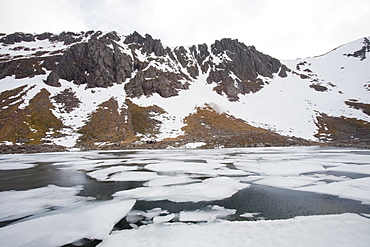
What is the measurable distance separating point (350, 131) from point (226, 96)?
42748 millimetres

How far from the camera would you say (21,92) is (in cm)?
6069

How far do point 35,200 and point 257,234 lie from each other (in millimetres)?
8269

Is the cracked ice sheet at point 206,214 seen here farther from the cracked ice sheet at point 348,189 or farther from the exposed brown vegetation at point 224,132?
the exposed brown vegetation at point 224,132

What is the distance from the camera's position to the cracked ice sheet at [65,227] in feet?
15.0

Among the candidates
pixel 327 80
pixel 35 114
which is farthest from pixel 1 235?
pixel 327 80

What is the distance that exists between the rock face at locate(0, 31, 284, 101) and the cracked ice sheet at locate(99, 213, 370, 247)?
69.4 m

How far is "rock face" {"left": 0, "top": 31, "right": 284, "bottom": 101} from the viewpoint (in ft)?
247

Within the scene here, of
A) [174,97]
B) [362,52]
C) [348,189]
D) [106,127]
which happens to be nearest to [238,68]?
[174,97]

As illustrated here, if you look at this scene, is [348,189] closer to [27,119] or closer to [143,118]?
[143,118]

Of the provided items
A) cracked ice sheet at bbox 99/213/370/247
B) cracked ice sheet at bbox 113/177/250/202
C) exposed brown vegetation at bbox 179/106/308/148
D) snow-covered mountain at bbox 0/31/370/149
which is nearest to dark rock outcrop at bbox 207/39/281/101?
snow-covered mountain at bbox 0/31/370/149

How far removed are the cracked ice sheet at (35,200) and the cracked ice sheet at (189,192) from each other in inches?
76.5

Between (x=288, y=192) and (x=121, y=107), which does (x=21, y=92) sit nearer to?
(x=121, y=107)

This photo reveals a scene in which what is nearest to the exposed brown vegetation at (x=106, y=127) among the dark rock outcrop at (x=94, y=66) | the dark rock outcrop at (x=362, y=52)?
the dark rock outcrop at (x=94, y=66)

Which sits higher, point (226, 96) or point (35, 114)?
point (226, 96)
